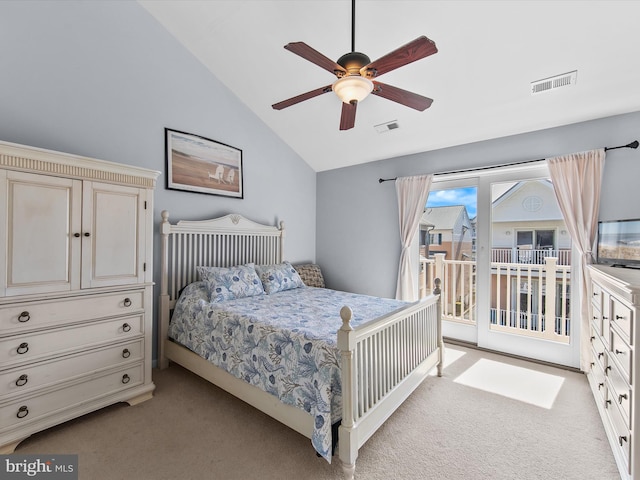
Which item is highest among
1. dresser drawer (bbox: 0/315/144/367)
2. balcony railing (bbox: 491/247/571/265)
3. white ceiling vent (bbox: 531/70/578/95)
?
white ceiling vent (bbox: 531/70/578/95)

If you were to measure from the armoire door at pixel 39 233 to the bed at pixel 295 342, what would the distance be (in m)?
0.94

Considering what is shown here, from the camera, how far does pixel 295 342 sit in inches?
69.8

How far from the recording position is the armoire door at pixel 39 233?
1.70 meters

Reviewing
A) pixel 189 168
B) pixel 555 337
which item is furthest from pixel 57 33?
pixel 555 337

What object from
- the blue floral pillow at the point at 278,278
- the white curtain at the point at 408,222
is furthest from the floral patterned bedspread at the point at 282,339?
the white curtain at the point at 408,222

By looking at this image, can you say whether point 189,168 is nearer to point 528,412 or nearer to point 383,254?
point 383,254

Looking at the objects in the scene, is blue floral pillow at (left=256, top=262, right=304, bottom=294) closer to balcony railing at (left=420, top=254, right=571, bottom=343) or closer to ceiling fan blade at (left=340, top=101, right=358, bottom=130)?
ceiling fan blade at (left=340, top=101, right=358, bottom=130)

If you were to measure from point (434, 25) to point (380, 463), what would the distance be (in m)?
3.04

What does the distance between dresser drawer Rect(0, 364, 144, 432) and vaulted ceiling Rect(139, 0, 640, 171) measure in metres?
3.07

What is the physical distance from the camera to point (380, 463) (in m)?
1.66

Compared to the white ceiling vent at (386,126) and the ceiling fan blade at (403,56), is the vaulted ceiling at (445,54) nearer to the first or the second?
the white ceiling vent at (386,126)

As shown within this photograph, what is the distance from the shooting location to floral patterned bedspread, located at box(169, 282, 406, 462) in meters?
1.59

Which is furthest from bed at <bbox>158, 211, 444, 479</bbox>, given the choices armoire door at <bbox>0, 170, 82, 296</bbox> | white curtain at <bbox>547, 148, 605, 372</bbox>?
white curtain at <bbox>547, 148, 605, 372</bbox>

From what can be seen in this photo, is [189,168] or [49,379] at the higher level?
[189,168]
